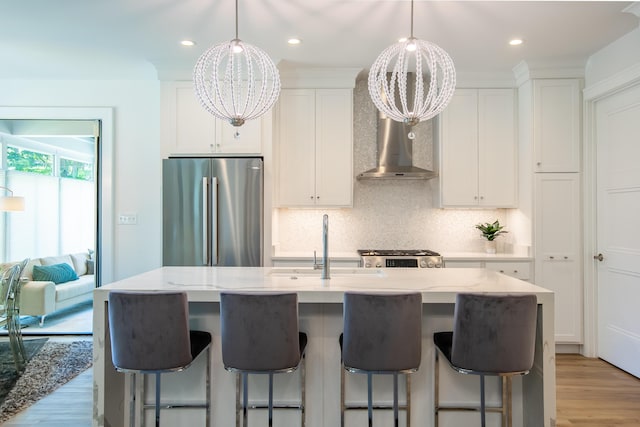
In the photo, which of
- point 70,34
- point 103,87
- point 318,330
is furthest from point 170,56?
point 318,330

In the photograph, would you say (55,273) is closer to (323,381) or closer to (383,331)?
(323,381)

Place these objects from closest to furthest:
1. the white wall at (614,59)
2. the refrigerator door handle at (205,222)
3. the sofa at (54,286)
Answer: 1. the white wall at (614,59)
2. the refrigerator door handle at (205,222)
3. the sofa at (54,286)

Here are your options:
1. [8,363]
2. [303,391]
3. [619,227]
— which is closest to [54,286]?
[8,363]

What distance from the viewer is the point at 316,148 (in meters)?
4.09

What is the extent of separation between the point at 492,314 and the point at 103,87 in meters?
4.36

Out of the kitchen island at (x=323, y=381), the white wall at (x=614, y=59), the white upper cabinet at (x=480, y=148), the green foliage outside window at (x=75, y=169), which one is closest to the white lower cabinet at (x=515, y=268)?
the white upper cabinet at (x=480, y=148)

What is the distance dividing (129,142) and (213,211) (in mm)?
1454

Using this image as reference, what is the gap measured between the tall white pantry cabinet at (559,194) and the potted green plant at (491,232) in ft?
1.38

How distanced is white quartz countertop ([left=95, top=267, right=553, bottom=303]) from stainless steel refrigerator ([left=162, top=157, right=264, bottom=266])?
975 mm

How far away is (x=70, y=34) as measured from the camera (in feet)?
10.7

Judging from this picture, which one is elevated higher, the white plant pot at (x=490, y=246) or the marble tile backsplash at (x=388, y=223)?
the marble tile backsplash at (x=388, y=223)

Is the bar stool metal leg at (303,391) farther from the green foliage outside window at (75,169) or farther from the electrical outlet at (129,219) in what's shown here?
the green foliage outside window at (75,169)

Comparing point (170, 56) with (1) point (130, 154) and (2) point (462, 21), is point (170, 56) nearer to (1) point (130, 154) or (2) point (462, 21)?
(1) point (130, 154)

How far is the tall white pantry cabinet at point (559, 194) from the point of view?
12.5ft
